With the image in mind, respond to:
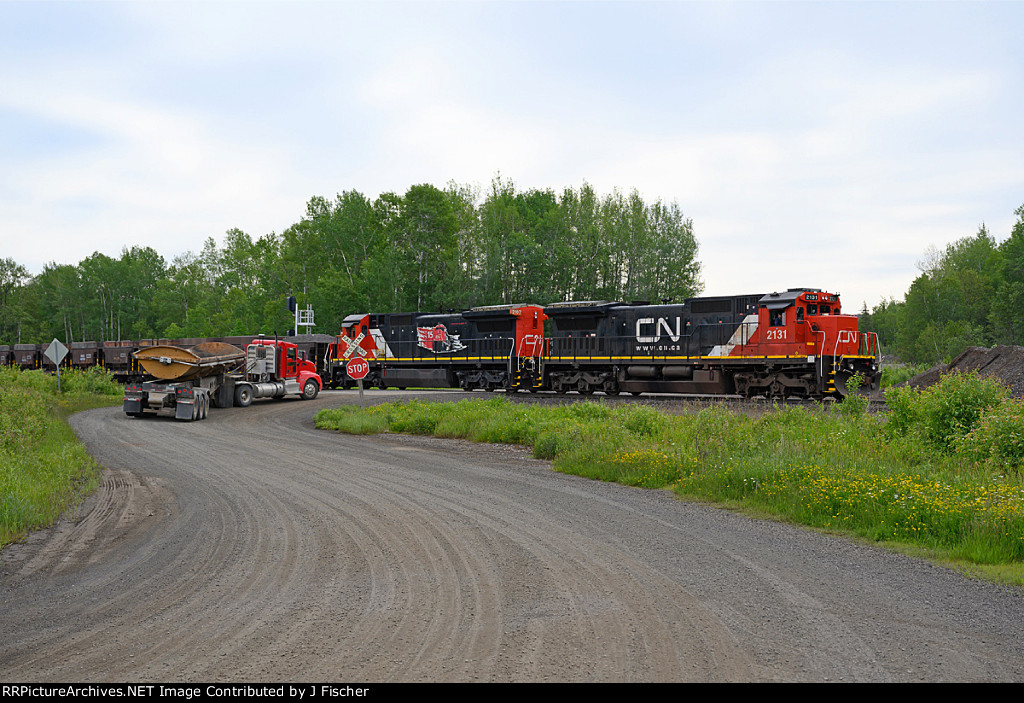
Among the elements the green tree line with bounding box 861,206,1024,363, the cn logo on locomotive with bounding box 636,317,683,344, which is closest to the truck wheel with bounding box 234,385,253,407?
the cn logo on locomotive with bounding box 636,317,683,344

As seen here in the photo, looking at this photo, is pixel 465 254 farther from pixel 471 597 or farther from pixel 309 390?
pixel 471 597

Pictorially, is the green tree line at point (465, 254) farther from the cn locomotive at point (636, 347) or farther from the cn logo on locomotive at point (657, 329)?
the cn logo on locomotive at point (657, 329)

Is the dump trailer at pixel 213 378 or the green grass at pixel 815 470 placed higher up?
the dump trailer at pixel 213 378

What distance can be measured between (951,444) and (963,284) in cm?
8670

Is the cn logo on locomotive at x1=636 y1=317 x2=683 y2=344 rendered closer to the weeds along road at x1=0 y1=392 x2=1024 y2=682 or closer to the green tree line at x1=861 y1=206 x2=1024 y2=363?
the weeds along road at x1=0 y1=392 x2=1024 y2=682

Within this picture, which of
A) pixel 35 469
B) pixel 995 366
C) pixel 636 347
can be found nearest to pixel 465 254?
pixel 636 347

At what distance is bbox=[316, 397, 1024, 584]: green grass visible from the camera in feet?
25.9

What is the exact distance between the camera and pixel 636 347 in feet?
94.1

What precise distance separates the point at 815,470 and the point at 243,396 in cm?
2585

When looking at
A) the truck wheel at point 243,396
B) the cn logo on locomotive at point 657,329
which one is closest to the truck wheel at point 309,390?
the truck wheel at point 243,396

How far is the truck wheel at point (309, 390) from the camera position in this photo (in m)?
34.9

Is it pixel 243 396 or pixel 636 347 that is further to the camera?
pixel 243 396
